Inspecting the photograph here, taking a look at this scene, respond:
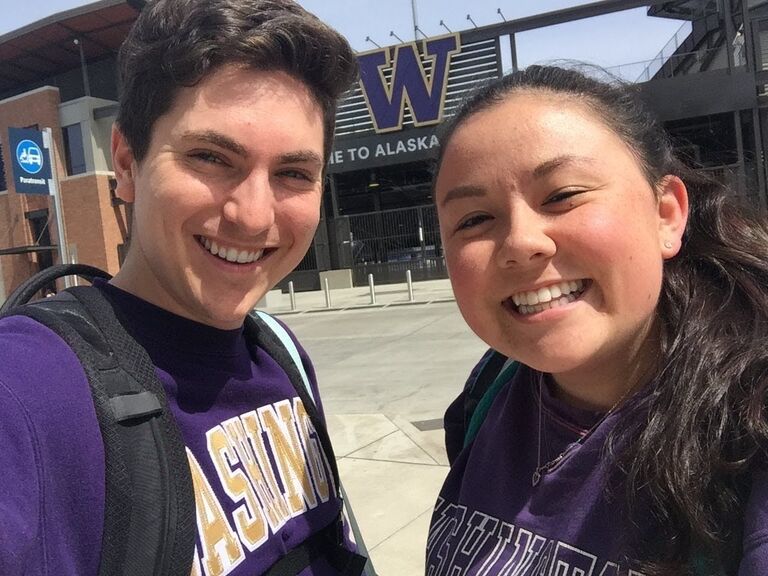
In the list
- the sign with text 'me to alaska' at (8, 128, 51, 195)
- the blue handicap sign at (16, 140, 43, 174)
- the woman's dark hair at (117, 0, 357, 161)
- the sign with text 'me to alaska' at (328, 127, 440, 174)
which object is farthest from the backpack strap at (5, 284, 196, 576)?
the sign with text 'me to alaska' at (328, 127, 440, 174)

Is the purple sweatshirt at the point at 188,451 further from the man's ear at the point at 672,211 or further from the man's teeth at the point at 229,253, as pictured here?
the man's ear at the point at 672,211

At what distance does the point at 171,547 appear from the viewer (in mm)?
1118

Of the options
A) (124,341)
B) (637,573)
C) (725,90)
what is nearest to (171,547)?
(124,341)

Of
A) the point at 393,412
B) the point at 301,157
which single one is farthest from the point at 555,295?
the point at 393,412

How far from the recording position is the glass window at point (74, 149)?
25.8 meters

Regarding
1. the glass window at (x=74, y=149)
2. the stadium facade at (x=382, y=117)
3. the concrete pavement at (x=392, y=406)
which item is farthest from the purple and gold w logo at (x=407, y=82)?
the glass window at (x=74, y=149)

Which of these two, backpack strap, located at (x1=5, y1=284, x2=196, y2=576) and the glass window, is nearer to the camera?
backpack strap, located at (x1=5, y1=284, x2=196, y2=576)

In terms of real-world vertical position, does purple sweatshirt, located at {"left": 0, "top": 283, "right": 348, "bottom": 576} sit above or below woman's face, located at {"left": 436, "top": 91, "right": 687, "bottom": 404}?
below

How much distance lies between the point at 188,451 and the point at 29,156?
17.5 meters

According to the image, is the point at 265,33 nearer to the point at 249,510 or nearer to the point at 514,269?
the point at 514,269

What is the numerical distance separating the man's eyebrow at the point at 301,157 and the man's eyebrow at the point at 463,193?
357 mm

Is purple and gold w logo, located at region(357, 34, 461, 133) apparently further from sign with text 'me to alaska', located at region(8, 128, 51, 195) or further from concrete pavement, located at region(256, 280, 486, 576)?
sign with text 'me to alaska', located at region(8, 128, 51, 195)

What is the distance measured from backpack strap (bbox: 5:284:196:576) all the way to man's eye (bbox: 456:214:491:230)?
2.49 ft

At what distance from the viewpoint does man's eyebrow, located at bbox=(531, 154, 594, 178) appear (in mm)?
1317
